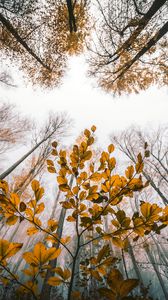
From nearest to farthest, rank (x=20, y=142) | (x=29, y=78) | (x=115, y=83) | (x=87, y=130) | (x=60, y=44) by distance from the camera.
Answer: (x=87, y=130), (x=60, y=44), (x=29, y=78), (x=115, y=83), (x=20, y=142)

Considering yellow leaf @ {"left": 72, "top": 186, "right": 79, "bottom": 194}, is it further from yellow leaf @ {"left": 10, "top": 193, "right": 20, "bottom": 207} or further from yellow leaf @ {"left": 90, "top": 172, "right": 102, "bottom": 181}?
yellow leaf @ {"left": 10, "top": 193, "right": 20, "bottom": 207}

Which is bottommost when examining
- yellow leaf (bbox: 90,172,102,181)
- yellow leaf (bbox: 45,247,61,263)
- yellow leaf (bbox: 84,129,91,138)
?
yellow leaf (bbox: 45,247,61,263)

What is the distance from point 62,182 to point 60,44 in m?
7.17

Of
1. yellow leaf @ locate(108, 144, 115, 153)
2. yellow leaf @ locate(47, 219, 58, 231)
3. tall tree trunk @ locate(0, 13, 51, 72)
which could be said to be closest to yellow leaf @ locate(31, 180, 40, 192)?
yellow leaf @ locate(47, 219, 58, 231)

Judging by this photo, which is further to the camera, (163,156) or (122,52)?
(163,156)

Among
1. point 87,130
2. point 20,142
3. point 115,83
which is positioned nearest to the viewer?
point 87,130

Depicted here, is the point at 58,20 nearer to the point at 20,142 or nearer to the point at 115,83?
the point at 115,83

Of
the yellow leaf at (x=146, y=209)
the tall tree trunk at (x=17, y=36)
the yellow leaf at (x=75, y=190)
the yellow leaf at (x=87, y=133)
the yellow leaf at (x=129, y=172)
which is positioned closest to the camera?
the yellow leaf at (x=146, y=209)

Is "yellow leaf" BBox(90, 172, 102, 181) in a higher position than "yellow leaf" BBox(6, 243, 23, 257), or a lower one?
higher

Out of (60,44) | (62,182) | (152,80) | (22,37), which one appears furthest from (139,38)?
(62,182)

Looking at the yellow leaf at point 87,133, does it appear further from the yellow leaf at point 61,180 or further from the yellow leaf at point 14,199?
the yellow leaf at point 14,199

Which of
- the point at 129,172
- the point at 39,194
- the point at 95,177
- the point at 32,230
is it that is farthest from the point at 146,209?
the point at 32,230

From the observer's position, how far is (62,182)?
1.02m

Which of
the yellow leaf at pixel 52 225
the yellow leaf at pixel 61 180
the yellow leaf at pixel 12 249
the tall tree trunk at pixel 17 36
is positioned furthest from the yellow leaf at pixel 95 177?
the tall tree trunk at pixel 17 36
